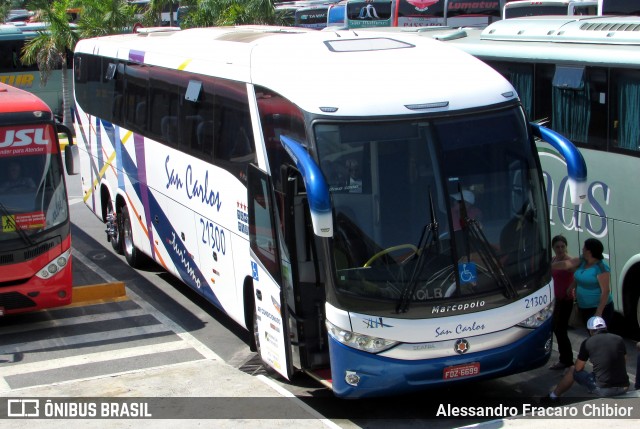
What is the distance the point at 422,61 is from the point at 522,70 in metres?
3.39

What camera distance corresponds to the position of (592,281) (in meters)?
10.1

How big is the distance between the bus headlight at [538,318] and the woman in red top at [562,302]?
53.9 inches

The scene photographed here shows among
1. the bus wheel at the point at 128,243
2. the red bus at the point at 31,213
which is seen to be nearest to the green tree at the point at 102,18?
the bus wheel at the point at 128,243

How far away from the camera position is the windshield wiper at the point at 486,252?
8.45m

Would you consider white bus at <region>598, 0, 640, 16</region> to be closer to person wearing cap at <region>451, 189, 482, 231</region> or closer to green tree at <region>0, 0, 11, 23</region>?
person wearing cap at <region>451, 189, 482, 231</region>

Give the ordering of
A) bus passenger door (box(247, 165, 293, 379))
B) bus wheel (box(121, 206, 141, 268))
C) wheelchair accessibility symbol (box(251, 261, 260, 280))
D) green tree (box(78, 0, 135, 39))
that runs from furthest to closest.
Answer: green tree (box(78, 0, 135, 39)) → bus wheel (box(121, 206, 141, 268)) → wheelchair accessibility symbol (box(251, 261, 260, 280)) → bus passenger door (box(247, 165, 293, 379))

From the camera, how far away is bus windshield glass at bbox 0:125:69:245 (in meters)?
12.0

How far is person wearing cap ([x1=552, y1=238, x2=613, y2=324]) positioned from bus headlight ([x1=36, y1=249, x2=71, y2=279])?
242 inches

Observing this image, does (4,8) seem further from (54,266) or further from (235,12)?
(54,266)

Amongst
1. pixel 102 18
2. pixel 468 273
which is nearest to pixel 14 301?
pixel 468 273

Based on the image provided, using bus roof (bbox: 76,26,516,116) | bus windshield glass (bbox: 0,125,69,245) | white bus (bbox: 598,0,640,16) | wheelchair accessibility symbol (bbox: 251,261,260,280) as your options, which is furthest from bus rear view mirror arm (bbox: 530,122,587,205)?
white bus (bbox: 598,0,640,16)

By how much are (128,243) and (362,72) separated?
306 inches

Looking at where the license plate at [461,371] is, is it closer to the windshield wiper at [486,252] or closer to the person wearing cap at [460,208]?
the windshield wiper at [486,252]

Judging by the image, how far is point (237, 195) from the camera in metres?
10.6
